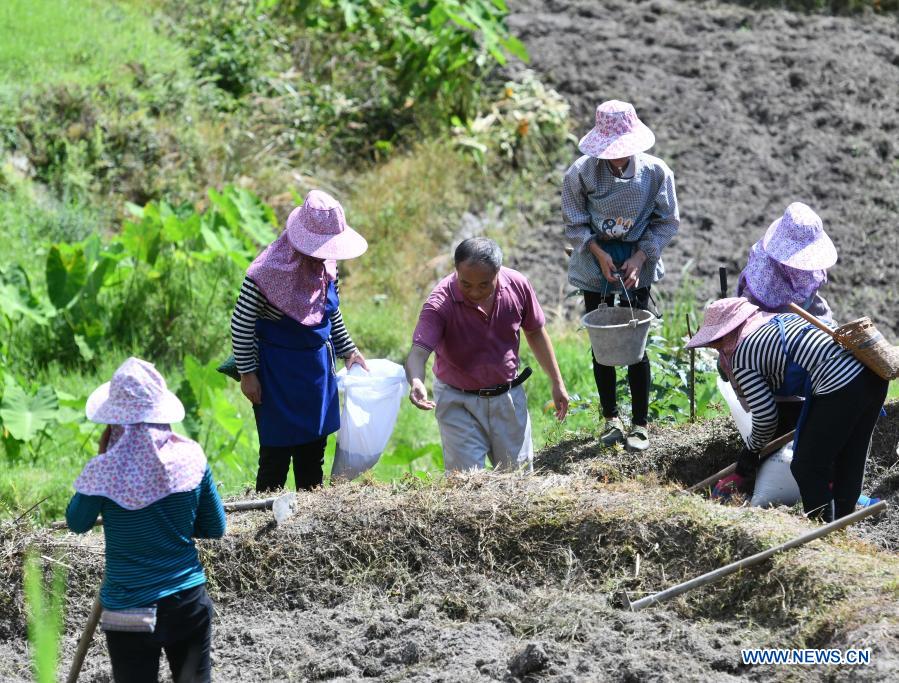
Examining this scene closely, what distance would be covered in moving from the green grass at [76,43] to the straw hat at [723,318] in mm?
7734

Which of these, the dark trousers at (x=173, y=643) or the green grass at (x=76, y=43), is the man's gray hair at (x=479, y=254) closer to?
the dark trousers at (x=173, y=643)

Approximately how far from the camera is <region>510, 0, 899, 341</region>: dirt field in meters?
9.75

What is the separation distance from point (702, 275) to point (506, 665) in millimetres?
6059

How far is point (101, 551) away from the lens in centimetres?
503

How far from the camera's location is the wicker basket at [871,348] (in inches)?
181

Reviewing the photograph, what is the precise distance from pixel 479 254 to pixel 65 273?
4074mm

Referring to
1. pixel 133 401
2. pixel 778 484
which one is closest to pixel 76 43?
pixel 778 484

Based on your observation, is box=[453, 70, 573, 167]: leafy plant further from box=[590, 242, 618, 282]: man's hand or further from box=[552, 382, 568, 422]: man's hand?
box=[552, 382, 568, 422]: man's hand

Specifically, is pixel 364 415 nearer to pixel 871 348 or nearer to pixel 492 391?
pixel 492 391

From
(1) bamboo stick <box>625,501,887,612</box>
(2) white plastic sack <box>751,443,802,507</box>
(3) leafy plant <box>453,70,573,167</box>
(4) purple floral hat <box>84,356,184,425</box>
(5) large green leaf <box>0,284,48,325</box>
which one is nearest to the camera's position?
(4) purple floral hat <box>84,356,184,425</box>

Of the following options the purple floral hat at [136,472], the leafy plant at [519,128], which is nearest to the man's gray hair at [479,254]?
the purple floral hat at [136,472]

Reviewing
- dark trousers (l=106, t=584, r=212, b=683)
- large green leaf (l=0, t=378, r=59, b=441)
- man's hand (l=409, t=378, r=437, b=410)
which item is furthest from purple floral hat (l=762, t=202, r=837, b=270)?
large green leaf (l=0, t=378, r=59, b=441)

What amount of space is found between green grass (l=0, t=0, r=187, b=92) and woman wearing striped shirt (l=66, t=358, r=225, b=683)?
7931 millimetres

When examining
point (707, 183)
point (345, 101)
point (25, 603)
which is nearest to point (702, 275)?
point (707, 183)
